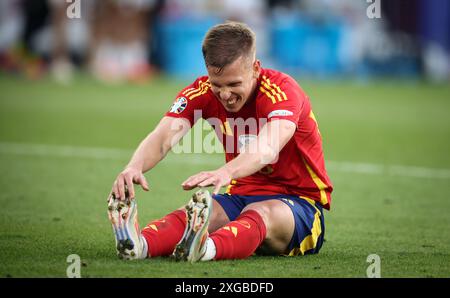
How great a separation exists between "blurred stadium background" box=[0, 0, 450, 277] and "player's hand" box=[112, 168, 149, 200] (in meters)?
0.39

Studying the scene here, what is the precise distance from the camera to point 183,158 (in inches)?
420

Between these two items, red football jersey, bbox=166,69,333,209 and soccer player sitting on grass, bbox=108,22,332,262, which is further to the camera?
red football jersey, bbox=166,69,333,209

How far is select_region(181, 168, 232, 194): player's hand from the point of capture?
15.3ft

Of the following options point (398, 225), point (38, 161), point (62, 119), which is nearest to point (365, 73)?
point (62, 119)

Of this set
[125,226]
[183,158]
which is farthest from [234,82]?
[183,158]

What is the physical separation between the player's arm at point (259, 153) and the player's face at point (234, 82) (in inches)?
10.3

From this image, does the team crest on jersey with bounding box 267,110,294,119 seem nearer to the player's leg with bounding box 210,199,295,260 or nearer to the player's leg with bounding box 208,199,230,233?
the player's leg with bounding box 210,199,295,260

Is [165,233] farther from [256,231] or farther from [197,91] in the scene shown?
[197,91]

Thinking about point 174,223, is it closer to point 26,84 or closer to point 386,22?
point 26,84

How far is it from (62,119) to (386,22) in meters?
11.7

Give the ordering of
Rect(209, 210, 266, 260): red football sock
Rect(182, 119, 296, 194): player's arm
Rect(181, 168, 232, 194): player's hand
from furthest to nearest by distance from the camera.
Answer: Rect(209, 210, 266, 260): red football sock → Rect(182, 119, 296, 194): player's arm → Rect(181, 168, 232, 194): player's hand

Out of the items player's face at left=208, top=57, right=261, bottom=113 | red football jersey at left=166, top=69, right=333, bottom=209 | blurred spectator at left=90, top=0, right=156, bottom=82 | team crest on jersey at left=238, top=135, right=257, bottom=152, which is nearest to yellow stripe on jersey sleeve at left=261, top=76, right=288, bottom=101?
red football jersey at left=166, top=69, right=333, bottom=209

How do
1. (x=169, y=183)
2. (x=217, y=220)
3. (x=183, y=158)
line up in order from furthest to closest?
1. (x=183, y=158)
2. (x=169, y=183)
3. (x=217, y=220)

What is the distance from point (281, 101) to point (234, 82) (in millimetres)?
312
